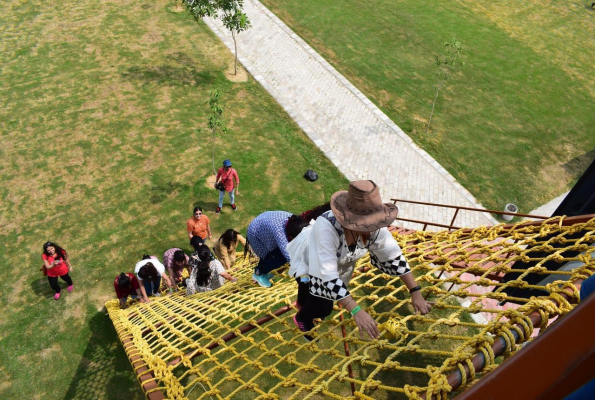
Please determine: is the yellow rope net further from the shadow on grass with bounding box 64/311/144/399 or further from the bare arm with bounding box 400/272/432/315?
the shadow on grass with bounding box 64/311/144/399

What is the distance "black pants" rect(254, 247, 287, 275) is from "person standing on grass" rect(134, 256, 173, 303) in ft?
6.22

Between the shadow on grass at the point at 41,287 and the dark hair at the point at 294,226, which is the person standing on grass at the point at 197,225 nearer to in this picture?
the shadow on grass at the point at 41,287

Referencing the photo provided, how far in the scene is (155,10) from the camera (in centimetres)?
1495

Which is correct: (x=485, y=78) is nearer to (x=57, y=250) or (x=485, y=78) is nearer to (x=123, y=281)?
(x=123, y=281)

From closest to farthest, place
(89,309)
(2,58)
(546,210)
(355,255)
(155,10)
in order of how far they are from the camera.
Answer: (355,255)
(89,309)
(546,210)
(2,58)
(155,10)

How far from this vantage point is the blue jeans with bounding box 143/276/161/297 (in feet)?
19.4

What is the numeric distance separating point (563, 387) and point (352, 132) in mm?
9838

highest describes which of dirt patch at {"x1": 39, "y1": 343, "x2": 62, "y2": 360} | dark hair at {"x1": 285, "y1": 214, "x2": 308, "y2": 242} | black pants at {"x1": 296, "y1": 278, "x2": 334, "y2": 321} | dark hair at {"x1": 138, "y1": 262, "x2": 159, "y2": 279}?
dark hair at {"x1": 285, "y1": 214, "x2": 308, "y2": 242}

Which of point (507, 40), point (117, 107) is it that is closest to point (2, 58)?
point (117, 107)

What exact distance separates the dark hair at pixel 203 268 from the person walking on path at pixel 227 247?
550 millimetres

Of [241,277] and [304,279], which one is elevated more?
[304,279]

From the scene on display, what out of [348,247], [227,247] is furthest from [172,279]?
[348,247]

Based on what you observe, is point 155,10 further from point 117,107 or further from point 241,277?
point 241,277

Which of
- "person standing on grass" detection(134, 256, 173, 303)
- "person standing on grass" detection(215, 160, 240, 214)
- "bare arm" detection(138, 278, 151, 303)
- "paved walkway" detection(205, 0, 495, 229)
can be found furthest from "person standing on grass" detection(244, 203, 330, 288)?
"paved walkway" detection(205, 0, 495, 229)
